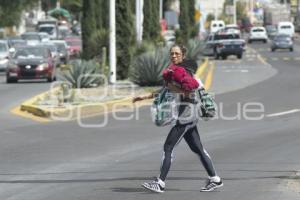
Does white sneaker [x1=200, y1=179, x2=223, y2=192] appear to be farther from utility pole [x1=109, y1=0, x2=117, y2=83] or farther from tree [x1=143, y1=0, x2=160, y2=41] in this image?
tree [x1=143, y1=0, x2=160, y2=41]

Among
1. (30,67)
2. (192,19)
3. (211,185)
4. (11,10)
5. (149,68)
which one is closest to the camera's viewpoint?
(211,185)

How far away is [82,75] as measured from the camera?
25.7 metres

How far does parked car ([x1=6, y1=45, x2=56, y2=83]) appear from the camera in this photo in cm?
Result: 3338

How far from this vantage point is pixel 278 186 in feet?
34.2

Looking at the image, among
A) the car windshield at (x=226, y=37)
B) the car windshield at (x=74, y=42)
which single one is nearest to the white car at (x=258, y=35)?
the car windshield at (x=74, y=42)

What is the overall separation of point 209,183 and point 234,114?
33.9 feet

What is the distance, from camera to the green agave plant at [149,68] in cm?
2667

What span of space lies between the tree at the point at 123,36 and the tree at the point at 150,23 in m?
13.1

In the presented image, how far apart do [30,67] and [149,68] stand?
8.32 meters

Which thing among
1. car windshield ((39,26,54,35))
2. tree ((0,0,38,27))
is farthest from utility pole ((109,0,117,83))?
car windshield ((39,26,54,35))

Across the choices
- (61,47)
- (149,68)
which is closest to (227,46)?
(61,47)

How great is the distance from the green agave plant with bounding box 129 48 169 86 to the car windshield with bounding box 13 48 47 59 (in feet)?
27.3

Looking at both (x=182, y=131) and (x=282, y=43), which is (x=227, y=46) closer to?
(x=282, y=43)

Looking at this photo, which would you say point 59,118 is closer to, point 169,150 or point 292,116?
point 292,116
